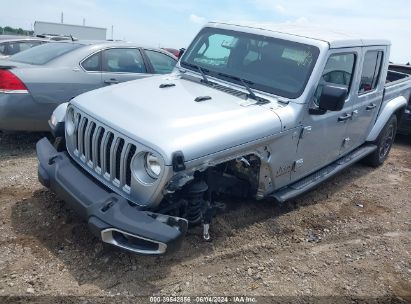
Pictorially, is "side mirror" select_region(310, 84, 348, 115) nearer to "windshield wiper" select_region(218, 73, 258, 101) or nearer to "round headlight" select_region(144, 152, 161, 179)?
"windshield wiper" select_region(218, 73, 258, 101)

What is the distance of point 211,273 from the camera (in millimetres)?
3412

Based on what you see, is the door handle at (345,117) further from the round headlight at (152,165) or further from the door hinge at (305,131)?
the round headlight at (152,165)

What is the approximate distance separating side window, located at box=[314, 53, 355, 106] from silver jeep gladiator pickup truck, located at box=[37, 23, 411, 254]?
0.5 inches

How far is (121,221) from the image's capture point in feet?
9.79

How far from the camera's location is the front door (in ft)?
13.9

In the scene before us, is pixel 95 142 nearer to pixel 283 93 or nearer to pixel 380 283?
pixel 283 93

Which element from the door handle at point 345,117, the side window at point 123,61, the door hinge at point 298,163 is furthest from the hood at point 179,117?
the side window at point 123,61

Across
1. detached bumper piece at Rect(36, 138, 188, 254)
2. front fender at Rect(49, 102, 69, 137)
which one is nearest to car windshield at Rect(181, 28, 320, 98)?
front fender at Rect(49, 102, 69, 137)

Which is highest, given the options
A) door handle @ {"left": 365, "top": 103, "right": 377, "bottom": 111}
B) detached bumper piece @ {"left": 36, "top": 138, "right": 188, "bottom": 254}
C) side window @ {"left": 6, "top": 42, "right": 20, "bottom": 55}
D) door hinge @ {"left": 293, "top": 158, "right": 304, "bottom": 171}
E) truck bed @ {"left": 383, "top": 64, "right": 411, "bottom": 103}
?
truck bed @ {"left": 383, "top": 64, "right": 411, "bottom": 103}

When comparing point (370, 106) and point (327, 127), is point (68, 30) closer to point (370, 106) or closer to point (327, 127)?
point (370, 106)

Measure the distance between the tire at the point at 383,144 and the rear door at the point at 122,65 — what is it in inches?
148

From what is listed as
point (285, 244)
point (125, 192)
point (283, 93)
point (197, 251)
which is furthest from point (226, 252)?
point (283, 93)

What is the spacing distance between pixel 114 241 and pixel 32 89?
323 centimetres

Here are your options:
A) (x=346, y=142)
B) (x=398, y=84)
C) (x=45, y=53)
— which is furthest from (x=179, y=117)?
(x=398, y=84)
